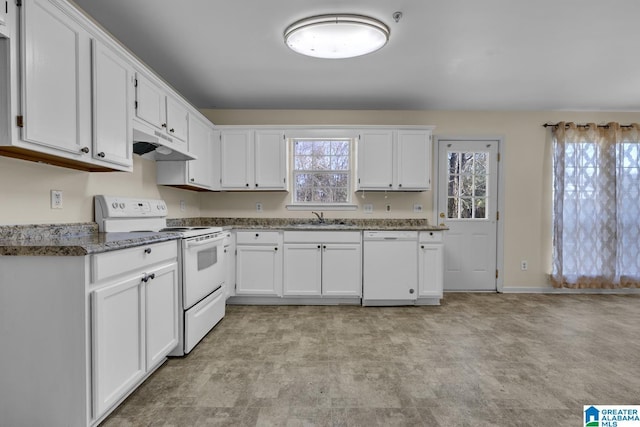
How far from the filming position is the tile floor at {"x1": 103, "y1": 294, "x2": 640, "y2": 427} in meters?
1.74

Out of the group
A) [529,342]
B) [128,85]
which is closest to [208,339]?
[128,85]

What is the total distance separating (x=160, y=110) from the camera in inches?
106

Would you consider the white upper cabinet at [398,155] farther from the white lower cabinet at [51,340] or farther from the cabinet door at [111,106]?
the white lower cabinet at [51,340]

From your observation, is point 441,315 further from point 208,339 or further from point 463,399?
point 208,339

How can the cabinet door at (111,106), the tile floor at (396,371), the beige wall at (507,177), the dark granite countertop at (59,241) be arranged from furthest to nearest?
1. the beige wall at (507,177)
2. the cabinet door at (111,106)
3. the tile floor at (396,371)
4. the dark granite countertop at (59,241)

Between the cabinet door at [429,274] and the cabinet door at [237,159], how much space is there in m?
2.28

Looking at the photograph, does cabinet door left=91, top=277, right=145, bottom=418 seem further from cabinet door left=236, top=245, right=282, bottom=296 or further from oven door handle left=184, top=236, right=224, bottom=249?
cabinet door left=236, top=245, right=282, bottom=296

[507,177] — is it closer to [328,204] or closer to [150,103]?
[328,204]

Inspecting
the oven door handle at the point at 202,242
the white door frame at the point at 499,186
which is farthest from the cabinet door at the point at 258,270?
the white door frame at the point at 499,186

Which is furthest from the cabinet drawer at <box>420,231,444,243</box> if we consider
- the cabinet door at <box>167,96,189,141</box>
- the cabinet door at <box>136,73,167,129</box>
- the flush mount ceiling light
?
the cabinet door at <box>136,73,167,129</box>

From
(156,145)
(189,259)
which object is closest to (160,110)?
(156,145)

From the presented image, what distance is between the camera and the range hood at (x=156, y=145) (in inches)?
96.7

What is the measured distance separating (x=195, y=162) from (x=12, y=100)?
2.11 m

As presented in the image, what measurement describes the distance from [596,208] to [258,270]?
4.49 m
